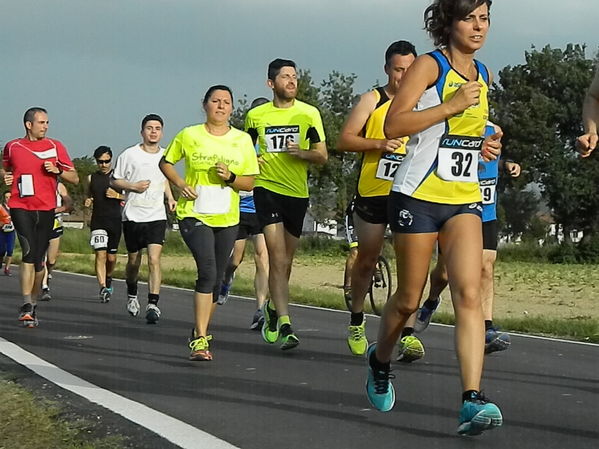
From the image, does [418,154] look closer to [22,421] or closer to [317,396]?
[317,396]

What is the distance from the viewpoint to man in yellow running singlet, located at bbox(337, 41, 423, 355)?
8.34m

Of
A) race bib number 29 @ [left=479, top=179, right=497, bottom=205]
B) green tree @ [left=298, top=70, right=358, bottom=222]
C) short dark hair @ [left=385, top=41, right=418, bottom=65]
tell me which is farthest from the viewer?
green tree @ [left=298, top=70, right=358, bottom=222]

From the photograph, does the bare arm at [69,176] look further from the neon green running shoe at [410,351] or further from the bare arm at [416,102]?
the bare arm at [416,102]

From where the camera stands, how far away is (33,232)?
37.9 ft

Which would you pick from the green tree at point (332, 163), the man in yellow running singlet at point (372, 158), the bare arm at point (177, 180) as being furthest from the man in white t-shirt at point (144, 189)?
the green tree at point (332, 163)

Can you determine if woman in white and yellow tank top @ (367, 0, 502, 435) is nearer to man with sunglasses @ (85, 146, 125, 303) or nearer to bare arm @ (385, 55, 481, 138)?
bare arm @ (385, 55, 481, 138)

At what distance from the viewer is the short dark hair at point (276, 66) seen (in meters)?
9.93

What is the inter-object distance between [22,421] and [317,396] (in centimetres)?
176

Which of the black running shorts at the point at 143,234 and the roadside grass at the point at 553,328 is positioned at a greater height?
the black running shorts at the point at 143,234

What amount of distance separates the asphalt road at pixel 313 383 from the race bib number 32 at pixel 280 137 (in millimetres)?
1601

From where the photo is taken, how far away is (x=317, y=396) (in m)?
6.99

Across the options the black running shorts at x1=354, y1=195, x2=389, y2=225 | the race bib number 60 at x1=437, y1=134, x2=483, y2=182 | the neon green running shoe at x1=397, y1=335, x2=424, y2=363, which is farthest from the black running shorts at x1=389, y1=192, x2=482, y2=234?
the neon green running shoe at x1=397, y1=335, x2=424, y2=363

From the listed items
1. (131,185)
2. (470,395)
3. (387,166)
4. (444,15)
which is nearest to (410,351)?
(387,166)

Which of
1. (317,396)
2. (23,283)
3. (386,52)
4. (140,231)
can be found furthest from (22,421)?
(140,231)
